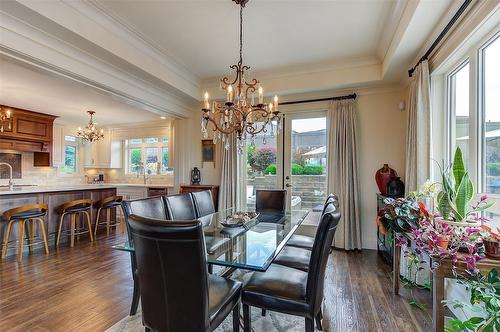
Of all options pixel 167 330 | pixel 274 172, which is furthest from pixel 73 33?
pixel 274 172

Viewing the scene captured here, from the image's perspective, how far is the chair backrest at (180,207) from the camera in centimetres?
255

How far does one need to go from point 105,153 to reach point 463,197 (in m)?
8.20

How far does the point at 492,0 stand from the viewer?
5.49ft

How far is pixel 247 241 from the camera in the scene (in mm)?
2031

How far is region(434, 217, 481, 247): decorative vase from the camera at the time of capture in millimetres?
1591

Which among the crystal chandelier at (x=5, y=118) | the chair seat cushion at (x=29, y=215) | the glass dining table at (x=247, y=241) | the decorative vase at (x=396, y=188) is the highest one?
the crystal chandelier at (x=5, y=118)

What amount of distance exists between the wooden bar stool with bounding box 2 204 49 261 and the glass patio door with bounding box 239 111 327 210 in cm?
315

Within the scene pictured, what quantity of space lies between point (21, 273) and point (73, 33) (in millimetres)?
2891

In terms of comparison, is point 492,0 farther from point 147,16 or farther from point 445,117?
point 147,16

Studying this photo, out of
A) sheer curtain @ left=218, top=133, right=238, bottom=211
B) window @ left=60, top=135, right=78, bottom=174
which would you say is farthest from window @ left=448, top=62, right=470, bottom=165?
window @ left=60, top=135, right=78, bottom=174

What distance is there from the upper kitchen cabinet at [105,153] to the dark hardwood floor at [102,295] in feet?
13.3

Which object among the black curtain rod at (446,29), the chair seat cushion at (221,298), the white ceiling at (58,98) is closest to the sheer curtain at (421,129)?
the black curtain rod at (446,29)

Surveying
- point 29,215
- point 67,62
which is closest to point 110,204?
point 29,215

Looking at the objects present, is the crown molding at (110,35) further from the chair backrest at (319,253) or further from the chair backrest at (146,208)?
the chair backrest at (319,253)
